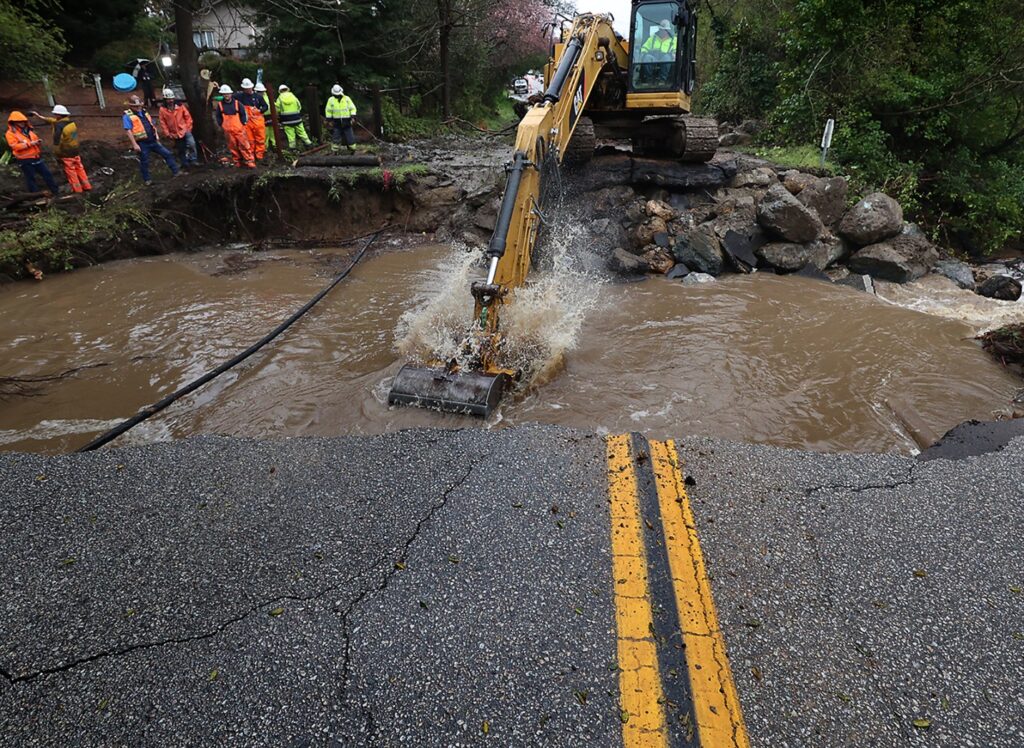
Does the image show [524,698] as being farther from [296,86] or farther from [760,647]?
[296,86]

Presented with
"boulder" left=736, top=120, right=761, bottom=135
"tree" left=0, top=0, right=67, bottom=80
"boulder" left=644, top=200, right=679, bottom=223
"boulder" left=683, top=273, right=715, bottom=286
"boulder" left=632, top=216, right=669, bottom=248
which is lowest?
"boulder" left=683, top=273, right=715, bottom=286

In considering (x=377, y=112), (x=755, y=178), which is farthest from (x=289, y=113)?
(x=755, y=178)

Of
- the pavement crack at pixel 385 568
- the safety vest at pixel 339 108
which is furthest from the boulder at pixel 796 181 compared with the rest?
the safety vest at pixel 339 108

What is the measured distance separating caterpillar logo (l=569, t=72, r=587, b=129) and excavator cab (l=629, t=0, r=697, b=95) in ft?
6.63

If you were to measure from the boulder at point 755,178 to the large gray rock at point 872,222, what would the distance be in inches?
58.5

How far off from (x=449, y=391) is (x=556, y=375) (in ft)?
4.38

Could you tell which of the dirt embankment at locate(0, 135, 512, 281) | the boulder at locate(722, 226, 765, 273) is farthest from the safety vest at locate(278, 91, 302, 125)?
the boulder at locate(722, 226, 765, 273)

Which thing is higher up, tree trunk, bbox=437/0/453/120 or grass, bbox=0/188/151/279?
tree trunk, bbox=437/0/453/120

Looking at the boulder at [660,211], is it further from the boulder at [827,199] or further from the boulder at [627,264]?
the boulder at [827,199]

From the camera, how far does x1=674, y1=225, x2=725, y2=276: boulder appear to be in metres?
9.04

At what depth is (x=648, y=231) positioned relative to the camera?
961 cm

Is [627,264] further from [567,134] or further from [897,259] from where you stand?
[897,259]

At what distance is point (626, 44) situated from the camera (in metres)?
9.90

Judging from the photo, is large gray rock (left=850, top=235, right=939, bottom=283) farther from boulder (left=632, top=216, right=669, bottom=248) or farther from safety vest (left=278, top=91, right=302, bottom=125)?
safety vest (left=278, top=91, right=302, bottom=125)
